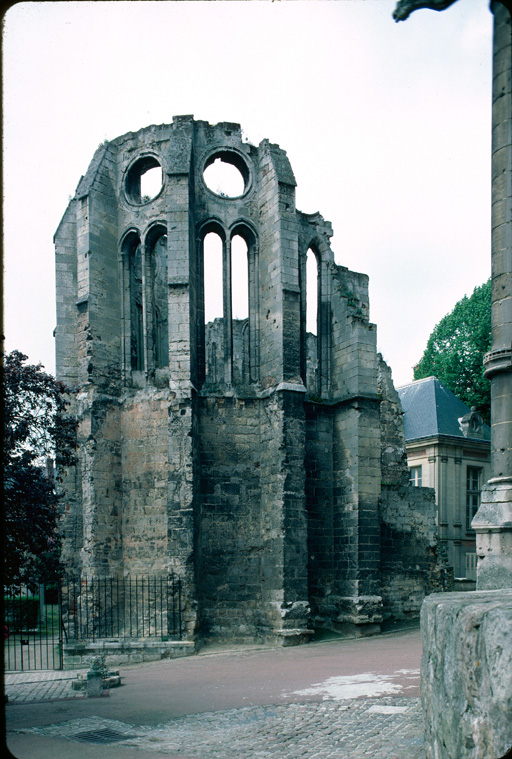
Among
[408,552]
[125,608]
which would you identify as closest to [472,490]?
[408,552]

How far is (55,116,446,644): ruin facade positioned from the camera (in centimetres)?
1534

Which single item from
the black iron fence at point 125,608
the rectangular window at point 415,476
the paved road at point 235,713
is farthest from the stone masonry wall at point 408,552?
the rectangular window at point 415,476

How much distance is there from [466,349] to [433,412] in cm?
461

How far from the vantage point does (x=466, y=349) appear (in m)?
31.0

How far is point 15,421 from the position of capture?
9.84m

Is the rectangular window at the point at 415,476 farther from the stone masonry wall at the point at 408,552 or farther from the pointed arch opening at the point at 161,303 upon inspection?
the pointed arch opening at the point at 161,303

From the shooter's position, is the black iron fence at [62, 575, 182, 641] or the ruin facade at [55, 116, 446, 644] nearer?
the black iron fence at [62, 575, 182, 641]

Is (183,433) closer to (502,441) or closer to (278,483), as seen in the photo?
(278,483)

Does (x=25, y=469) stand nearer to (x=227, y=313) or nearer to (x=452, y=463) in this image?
(x=227, y=313)

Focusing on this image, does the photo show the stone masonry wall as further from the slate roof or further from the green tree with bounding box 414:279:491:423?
the green tree with bounding box 414:279:491:423

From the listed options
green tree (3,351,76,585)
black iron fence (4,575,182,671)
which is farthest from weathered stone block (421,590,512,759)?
black iron fence (4,575,182,671)

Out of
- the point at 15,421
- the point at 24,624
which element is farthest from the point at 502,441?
the point at 24,624

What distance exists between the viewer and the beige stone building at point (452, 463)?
88.6 ft

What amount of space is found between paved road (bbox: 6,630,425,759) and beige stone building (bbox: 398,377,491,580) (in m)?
15.3
